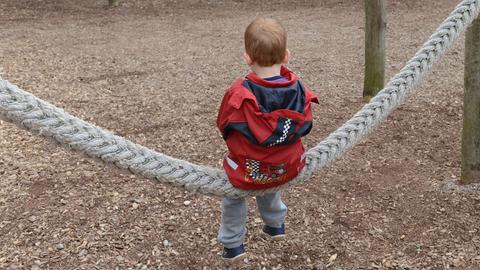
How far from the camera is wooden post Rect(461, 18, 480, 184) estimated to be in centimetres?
285

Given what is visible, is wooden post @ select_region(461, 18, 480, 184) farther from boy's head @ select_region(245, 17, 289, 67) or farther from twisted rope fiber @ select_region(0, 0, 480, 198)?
boy's head @ select_region(245, 17, 289, 67)

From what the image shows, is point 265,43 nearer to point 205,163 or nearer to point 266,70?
point 266,70

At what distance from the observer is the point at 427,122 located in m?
3.97

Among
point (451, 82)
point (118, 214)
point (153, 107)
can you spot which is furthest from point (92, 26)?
point (118, 214)

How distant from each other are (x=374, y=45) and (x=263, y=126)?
2889 mm

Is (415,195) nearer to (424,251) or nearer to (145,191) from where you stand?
(424,251)

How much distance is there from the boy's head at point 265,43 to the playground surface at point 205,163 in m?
0.68

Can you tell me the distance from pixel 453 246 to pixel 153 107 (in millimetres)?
2600

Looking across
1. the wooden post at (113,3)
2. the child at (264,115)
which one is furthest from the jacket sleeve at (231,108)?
the wooden post at (113,3)

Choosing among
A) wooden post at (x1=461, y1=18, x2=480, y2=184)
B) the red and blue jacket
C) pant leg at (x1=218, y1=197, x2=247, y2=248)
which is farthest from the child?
wooden post at (x1=461, y1=18, x2=480, y2=184)

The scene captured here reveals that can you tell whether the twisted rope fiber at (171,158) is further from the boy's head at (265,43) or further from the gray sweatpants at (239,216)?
the boy's head at (265,43)

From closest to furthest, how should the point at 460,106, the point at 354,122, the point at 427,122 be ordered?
the point at 354,122 → the point at 427,122 → the point at 460,106

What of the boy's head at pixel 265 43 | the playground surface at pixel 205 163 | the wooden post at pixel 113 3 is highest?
the boy's head at pixel 265 43

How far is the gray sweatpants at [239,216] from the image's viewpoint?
200 cm
